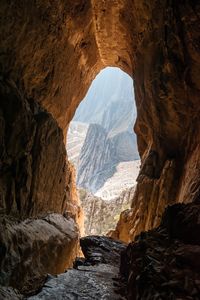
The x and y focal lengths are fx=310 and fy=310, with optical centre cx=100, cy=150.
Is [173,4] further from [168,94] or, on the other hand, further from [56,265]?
[56,265]

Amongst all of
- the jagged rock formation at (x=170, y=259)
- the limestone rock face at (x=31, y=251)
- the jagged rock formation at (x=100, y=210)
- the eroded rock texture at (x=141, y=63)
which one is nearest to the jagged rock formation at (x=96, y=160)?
the jagged rock formation at (x=100, y=210)

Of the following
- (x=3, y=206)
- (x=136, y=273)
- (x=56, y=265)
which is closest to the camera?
(x=136, y=273)

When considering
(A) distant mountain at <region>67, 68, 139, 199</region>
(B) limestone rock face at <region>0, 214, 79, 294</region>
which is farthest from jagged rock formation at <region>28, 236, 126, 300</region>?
(A) distant mountain at <region>67, 68, 139, 199</region>

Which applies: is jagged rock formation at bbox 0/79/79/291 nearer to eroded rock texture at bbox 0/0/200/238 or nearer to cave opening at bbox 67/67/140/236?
eroded rock texture at bbox 0/0/200/238

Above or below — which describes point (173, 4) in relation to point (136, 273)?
above

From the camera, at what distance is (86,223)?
52031mm

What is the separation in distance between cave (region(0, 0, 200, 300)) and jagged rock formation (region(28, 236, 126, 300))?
0.04m

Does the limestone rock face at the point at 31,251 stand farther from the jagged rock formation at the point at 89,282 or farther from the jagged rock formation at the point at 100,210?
the jagged rock formation at the point at 100,210

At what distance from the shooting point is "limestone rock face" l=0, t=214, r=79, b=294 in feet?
25.5

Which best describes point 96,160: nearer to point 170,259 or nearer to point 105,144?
point 105,144

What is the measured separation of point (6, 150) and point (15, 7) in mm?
4250

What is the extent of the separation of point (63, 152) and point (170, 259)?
401 inches

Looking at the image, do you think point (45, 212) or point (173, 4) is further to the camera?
point (45, 212)

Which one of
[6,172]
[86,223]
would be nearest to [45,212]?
[6,172]
